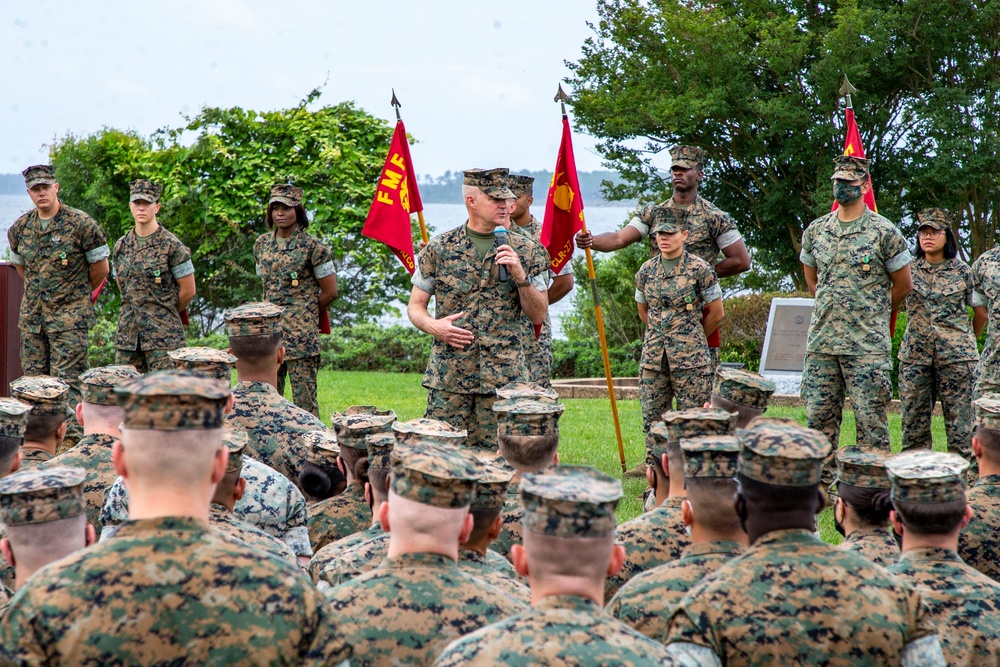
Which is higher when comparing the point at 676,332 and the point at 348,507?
the point at 676,332

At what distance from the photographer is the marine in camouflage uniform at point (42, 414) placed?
535 cm

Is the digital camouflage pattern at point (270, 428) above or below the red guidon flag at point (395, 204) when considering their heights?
below

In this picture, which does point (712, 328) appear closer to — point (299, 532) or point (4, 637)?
point (299, 532)

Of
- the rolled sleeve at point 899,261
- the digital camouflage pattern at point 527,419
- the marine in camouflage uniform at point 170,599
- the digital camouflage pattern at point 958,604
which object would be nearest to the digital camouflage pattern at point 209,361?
the digital camouflage pattern at point 527,419

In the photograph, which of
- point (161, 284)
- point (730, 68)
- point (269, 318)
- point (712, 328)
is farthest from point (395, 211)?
point (730, 68)

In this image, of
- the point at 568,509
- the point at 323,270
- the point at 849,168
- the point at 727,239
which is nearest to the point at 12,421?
the point at 568,509

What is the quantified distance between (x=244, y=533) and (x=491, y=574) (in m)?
0.97

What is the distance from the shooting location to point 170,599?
2312mm

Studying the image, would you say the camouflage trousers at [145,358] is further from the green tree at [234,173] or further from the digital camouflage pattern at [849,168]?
the green tree at [234,173]

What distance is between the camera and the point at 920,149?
695 inches

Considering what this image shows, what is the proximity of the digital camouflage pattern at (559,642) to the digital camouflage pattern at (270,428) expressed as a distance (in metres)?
3.15

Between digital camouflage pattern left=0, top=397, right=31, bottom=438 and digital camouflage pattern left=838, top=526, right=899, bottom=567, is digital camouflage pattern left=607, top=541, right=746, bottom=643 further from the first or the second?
digital camouflage pattern left=0, top=397, right=31, bottom=438

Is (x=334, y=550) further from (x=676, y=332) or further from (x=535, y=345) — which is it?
(x=676, y=332)

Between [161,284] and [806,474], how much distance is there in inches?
302
